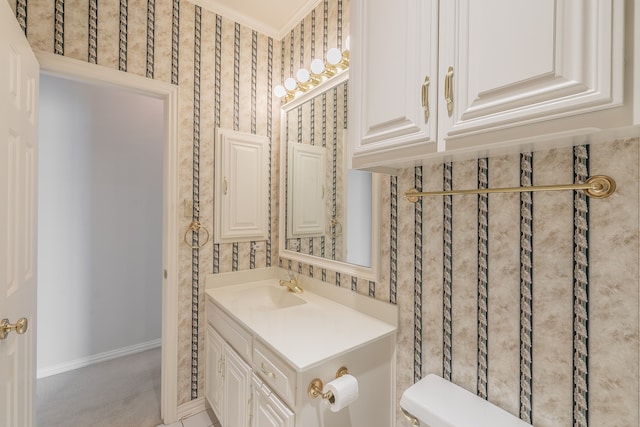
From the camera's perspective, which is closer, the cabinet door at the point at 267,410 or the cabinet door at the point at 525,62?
the cabinet door at the point at 525,62

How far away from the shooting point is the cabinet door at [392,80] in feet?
2.82

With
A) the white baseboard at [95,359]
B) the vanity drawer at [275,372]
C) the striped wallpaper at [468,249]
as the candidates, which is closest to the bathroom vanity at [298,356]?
the vanity drawer at [275,372]

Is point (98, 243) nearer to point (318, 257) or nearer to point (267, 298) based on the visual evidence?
point (267, 298)

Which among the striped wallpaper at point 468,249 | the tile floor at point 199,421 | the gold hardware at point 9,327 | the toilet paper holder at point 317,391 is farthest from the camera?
the tile floor at point 199,421

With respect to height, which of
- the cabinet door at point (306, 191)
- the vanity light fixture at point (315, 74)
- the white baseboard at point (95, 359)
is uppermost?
the vanity light fixture at point (315, 74)

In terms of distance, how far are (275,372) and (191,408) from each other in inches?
44.6

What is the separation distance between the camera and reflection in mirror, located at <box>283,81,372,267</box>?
1533mm

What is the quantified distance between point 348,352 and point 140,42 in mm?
1971

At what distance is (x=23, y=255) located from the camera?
1155 mm

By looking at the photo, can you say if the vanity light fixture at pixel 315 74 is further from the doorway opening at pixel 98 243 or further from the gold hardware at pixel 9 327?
the gold hardware at pixel 9 327

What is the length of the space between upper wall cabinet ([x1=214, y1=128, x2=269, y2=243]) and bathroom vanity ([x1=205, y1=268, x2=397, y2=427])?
0.45 metres

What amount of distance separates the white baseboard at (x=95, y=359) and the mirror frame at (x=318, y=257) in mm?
1681

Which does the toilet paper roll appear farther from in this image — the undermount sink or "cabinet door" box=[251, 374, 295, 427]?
the undermount sink

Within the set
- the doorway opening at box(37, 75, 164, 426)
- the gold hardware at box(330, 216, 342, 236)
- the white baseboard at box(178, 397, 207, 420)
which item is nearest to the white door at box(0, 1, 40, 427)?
the white baseboard at box(178, 397, 207, 420)
